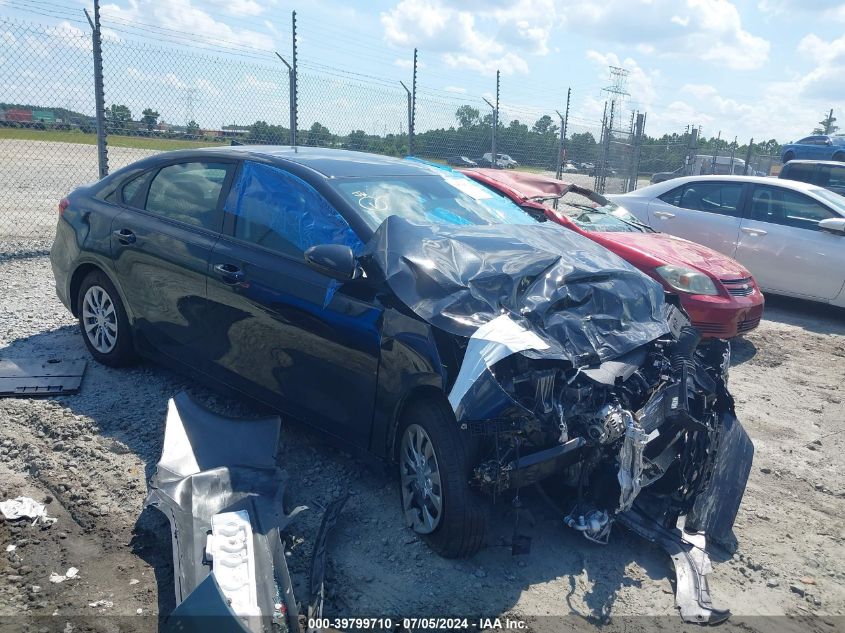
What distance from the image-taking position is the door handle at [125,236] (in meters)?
4.64

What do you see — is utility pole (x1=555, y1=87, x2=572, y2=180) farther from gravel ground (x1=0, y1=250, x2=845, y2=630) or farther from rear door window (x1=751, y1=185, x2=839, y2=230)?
gravel ground (x1=0, y1=250, x2=845, y2=630)

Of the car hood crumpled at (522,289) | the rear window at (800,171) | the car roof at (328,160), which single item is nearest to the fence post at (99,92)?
the car roof at (328,160)

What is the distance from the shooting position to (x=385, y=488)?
3.78m

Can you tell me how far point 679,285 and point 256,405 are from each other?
3.94 meters

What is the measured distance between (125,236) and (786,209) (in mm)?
7369

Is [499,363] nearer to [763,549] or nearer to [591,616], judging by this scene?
[591,616]

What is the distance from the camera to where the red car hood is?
6.48 metres

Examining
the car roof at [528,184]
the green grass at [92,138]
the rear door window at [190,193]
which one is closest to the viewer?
the rear door window at [190,193]

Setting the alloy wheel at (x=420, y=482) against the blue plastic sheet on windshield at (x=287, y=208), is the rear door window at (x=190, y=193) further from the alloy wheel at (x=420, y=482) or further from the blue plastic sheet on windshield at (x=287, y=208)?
the alloy wheel at (x=420, y=482)

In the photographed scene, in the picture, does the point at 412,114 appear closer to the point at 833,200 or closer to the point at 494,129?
the point at 494,129

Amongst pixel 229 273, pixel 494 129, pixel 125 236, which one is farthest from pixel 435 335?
pixel 494 129

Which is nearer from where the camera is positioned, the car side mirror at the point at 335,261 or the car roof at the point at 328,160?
the car side mirror at the point at 335,261

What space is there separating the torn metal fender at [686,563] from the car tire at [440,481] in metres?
0.82

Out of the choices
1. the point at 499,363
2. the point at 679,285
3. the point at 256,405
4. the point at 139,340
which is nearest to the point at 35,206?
the point at 139,340
